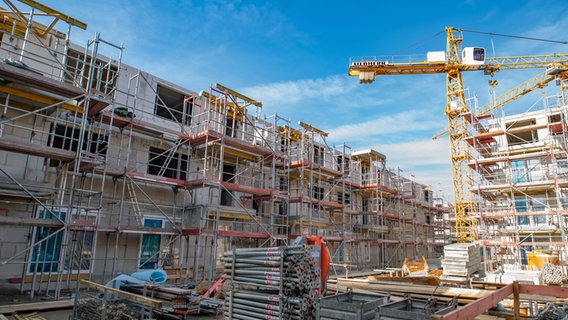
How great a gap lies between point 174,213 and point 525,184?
22.0 m

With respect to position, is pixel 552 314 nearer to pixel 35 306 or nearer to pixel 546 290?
pixel 546 290

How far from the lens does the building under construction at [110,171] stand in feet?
38.2

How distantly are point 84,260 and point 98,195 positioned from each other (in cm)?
247

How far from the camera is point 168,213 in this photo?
53.3ft

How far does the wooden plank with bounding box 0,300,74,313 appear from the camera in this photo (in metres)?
8.74

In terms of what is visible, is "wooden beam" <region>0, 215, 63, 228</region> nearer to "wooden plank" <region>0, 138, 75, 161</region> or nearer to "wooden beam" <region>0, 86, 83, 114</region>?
"wooden plank" <region>0, 138, 75, 161</region>

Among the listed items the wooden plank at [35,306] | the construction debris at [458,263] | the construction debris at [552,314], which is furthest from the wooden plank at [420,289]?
the wooden plank at [35,306]

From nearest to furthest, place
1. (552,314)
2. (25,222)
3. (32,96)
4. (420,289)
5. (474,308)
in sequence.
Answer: (474,308)
(552,314)
(25,222)
(420,289)
(32,96)

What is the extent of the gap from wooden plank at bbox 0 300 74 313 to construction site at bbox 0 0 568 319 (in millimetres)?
43

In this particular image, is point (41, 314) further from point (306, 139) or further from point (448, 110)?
point (448, 110)

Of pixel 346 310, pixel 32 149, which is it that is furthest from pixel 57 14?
pixel 346 310

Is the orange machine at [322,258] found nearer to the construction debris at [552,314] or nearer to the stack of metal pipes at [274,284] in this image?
the stack of metal pipes at [274,284]

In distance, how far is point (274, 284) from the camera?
7.00m

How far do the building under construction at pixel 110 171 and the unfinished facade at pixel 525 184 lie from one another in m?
2.33
